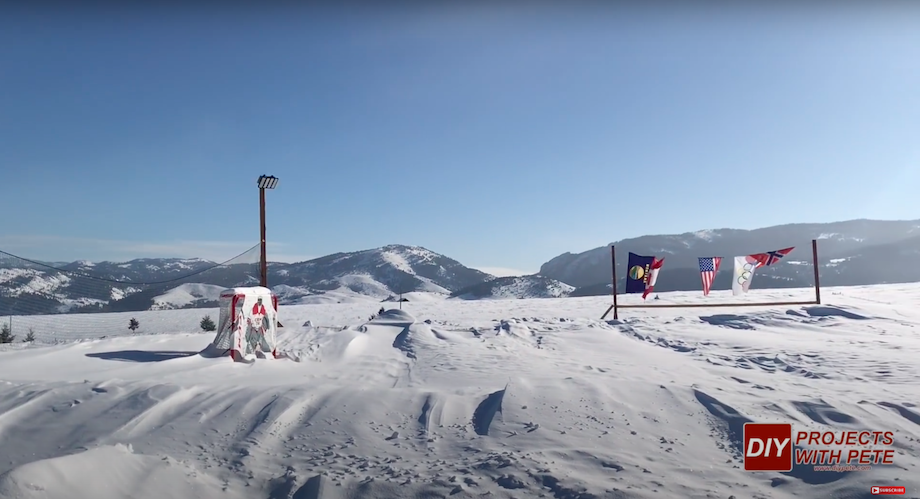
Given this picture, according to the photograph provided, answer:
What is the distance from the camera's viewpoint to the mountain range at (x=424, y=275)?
20.9 m

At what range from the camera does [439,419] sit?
667cm

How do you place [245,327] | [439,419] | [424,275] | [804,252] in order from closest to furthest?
[439,419]
[245,327]
[804,252]
[424,275]

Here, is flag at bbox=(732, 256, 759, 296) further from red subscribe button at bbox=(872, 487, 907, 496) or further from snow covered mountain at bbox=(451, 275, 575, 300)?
snow covered mountain at bbox=(451, 275, 575, 300)

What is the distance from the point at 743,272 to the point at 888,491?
14.9 meters

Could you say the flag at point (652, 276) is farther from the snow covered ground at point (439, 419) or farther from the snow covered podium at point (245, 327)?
the snow covered podium at point (245, 327)

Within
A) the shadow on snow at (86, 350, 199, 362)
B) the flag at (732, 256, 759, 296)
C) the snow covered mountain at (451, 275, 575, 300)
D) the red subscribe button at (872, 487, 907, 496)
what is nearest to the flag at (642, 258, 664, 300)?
the flag at (732, 256, 759, 296)

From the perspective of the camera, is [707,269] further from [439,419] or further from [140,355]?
[140,355]

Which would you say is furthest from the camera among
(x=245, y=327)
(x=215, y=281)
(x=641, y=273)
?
(x=215, y=281)

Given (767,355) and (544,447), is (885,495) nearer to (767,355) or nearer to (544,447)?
(544,447)

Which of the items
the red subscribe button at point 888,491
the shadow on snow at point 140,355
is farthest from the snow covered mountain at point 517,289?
the red subscribe button at point 888,491

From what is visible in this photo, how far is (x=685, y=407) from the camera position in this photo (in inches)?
277

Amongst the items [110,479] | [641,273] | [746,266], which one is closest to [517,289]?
[746,266]

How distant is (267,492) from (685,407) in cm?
515

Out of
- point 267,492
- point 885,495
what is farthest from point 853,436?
point 267,492
